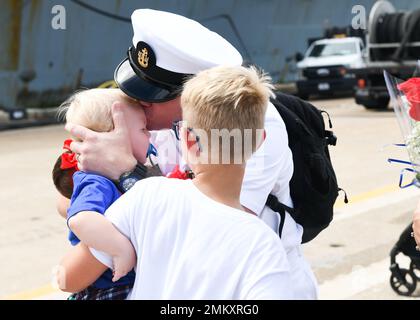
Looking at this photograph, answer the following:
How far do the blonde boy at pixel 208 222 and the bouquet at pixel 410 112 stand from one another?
1.07 m

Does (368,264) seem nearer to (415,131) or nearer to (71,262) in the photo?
(415,131)

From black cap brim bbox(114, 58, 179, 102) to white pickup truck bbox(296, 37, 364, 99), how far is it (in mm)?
18916

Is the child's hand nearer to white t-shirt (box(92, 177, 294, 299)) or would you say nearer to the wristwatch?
white t-shirt (box(92, 177, 294, 299))

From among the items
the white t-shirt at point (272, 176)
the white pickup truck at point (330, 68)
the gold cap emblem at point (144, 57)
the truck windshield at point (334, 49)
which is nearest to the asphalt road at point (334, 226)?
the white t-shirt at point (272, 176)

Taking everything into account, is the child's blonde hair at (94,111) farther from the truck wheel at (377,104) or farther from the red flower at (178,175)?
the truck wheel at (377,104)

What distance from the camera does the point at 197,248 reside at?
5.96ft

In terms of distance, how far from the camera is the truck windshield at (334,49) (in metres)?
21.5

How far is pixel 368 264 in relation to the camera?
5785 mm

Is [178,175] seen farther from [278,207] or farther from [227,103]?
[227,103]

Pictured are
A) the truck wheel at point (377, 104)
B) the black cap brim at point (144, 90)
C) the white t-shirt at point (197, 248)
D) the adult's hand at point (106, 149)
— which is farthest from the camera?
the truck wheel at point (377, 104)

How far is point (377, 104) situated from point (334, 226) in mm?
11287

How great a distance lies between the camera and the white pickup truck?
69.1 feet

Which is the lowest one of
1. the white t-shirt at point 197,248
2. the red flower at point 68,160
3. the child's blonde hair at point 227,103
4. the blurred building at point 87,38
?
the blurred building at point 87,38

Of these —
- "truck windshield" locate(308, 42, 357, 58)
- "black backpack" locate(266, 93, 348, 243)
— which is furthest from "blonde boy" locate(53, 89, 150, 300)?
"truck windshield" locate(308, 42, 357, 58)
